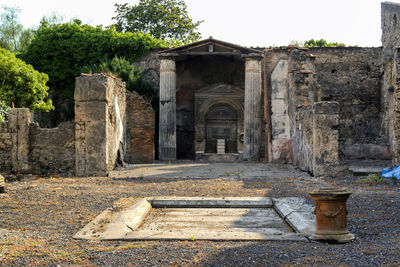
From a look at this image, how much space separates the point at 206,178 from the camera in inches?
384

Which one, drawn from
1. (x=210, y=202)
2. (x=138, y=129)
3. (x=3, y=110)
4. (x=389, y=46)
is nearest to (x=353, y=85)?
(x=389, y=46)

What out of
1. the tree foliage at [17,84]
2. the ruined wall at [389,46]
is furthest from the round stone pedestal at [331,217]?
the tree foliage at [17,84]

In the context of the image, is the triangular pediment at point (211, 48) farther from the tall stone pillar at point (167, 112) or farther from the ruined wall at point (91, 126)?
the ruined wall at point (91, 126)

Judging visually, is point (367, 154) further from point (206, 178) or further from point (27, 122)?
point (27, 122)

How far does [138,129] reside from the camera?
13.4 m

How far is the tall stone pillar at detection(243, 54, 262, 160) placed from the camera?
52.2 ft

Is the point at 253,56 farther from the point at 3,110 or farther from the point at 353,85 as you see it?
the point at 3,110

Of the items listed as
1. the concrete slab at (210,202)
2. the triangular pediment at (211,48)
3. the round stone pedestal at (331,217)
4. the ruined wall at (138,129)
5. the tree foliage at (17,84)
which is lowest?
the concrete slab at (210,202)

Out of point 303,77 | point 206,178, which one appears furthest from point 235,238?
point 303,77

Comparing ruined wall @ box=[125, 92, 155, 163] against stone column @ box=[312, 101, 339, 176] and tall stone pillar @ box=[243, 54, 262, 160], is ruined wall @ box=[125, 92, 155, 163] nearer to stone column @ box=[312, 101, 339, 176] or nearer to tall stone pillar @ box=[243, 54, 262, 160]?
tall stone pillar @ box=[243, 54, 262, 160]

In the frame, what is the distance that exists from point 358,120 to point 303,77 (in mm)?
9356

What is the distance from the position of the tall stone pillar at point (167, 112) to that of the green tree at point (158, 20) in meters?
11.5

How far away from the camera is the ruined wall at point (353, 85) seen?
20.6 meters

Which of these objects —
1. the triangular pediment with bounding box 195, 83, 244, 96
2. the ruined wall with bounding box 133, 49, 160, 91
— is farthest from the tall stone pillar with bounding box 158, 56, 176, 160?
the triangular pediment with bounding box 195, 83, 244, 96
